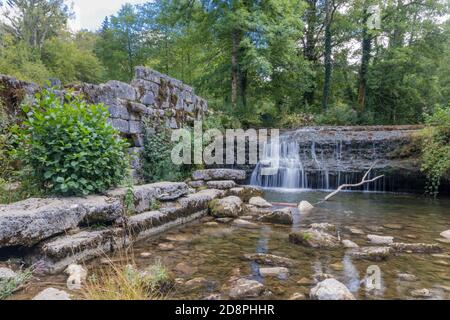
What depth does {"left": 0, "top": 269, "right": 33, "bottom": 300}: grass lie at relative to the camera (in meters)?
2.25

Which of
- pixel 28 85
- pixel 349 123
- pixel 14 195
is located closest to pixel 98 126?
pixel 14 195

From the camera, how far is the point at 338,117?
1566 cm

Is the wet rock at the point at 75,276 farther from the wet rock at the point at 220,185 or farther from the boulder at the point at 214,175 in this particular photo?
the boulder at the point at 214,175

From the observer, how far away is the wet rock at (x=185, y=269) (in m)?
3.00

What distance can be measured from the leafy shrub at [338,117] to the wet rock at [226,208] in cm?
1095

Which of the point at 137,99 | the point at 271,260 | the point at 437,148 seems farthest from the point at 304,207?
the point at 137,99

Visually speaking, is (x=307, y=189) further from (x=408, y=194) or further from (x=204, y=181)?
(x=204, y=181)

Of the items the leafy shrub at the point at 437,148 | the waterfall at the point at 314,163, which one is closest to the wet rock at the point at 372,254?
the leafy shrub at the point at 437,148

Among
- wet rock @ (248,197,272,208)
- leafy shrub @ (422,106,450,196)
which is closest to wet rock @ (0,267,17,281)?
wet rock @ (248,197,272,208)

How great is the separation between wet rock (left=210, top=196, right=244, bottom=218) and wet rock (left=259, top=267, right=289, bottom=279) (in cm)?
223

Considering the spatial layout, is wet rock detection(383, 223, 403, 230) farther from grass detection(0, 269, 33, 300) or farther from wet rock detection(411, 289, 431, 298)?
grass detection(0, 269, 33, 300)

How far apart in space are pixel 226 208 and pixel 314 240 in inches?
74.1

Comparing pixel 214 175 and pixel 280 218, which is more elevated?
pixel 214 175

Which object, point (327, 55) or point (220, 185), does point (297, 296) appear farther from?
point (327, 55)
